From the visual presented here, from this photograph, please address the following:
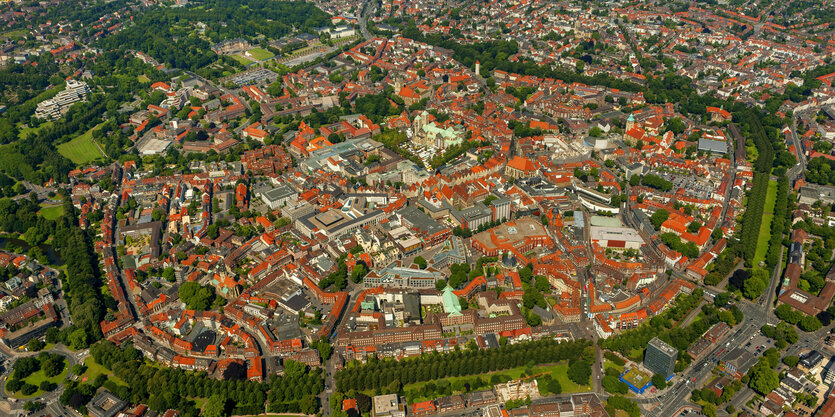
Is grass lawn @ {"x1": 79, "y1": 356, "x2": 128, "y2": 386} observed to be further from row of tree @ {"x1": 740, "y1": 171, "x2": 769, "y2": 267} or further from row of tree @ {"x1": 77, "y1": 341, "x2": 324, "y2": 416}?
row of tree @ {"x1": 740, "y1": 171, "x2": 769, "y2": 267}

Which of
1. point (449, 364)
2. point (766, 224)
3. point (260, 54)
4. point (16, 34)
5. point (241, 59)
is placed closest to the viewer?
point (449, 364)

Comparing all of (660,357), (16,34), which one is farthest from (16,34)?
(660,357)

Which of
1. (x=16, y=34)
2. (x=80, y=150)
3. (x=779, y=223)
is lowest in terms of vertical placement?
(x=16, y=34)

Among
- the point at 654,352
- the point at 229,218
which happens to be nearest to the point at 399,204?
A: the point at 229,218

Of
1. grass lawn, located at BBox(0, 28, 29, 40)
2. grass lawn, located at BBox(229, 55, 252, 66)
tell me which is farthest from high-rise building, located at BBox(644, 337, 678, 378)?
grass lawn, located at BBox(0, 28, 29, 40)

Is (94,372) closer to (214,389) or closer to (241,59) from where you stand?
(214,389)
